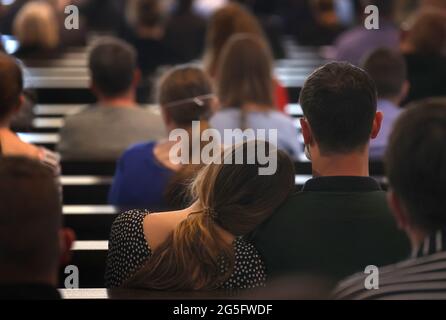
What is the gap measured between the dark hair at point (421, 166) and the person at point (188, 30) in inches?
269

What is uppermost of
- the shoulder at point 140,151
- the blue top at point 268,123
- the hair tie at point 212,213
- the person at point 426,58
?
the person at point 426,58

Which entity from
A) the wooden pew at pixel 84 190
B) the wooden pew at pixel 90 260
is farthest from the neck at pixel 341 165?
the wooden pew at pixel 84 190

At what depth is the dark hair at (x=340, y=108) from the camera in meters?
2.88

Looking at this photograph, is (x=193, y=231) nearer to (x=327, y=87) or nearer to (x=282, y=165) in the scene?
(x=282, y=165)

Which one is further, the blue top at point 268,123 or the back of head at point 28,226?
the blue top at point 268,123

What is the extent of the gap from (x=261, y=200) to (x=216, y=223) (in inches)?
5.4

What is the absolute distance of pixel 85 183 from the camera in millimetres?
4660

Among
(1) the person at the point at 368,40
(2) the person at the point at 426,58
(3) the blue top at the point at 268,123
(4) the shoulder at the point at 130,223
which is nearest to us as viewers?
(4) the shoulder at the point at 130,223

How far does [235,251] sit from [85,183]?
1.89m

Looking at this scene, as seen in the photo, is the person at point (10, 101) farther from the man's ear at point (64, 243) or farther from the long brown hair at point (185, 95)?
the man's ear at point (64, 243)

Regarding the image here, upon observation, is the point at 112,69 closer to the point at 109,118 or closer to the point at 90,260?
the point at 109,118

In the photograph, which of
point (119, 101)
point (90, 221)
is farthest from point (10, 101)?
point (119, 101)

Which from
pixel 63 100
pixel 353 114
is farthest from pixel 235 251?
pixel 63 100

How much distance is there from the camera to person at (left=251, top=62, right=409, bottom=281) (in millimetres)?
2773
